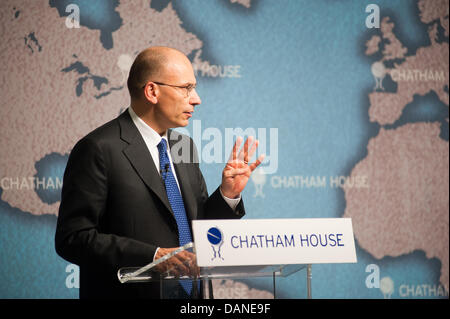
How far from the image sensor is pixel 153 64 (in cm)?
207

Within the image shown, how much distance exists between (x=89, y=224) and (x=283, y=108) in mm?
1715

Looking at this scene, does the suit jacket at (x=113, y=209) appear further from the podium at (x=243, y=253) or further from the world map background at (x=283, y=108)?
the world map background at (x=283, y=108)

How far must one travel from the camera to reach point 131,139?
199 cm

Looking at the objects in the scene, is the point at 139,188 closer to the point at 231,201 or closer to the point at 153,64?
the point at 231,201

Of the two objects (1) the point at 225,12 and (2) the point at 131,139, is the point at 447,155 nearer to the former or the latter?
(1) the point at 225,12

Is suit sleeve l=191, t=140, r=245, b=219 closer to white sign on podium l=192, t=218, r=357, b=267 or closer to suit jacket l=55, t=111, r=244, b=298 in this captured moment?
suit jacket l=55, t=111, r=244, b=298

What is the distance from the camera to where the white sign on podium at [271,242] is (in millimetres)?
1494

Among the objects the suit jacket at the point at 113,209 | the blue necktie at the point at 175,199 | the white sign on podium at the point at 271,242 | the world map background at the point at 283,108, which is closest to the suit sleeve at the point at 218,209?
the suit jacket at the point at 113,209

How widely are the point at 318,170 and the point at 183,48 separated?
38.8 inches

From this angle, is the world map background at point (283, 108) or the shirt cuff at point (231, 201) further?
the world map background at point (283, 108)

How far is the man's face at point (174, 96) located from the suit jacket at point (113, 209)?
11 centimetres

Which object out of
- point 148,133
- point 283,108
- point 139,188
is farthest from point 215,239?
point 283,108

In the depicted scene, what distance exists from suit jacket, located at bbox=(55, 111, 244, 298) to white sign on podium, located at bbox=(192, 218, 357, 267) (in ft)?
0.97

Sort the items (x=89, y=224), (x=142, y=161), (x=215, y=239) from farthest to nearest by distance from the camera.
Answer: (x=142, y=161), (x=89, y=224), (x=215, y=239)
